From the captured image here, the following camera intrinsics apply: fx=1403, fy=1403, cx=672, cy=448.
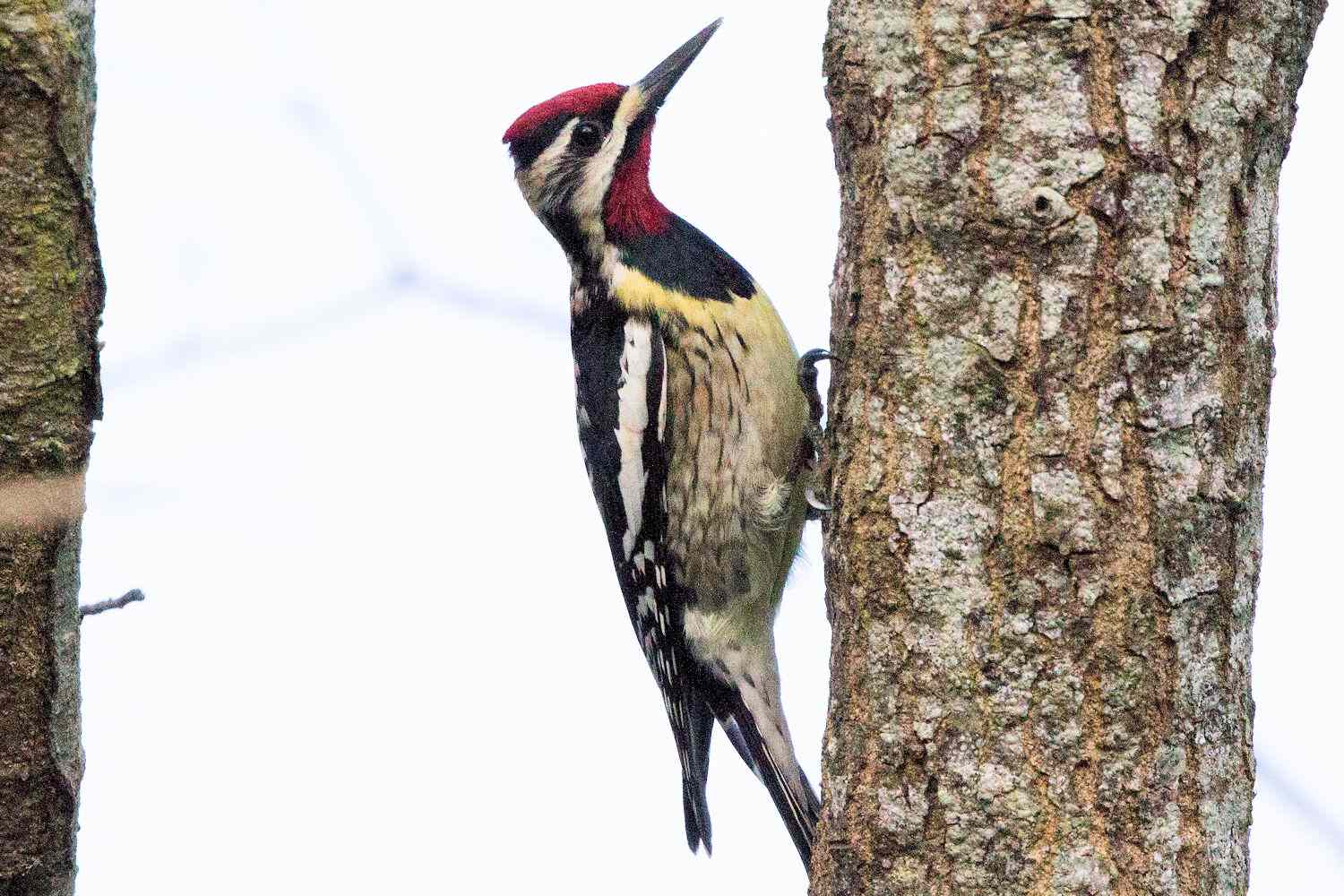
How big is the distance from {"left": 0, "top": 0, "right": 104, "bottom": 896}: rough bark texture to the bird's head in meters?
1.79

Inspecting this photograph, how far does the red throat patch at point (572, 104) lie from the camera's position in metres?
3.68

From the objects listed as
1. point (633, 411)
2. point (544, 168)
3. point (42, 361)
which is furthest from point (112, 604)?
point (544, 168)

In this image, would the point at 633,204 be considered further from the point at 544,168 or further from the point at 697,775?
the point at 697,775

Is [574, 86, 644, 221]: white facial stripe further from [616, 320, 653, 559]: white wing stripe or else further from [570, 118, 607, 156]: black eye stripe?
[616, 320, 653, 559]: white wing stripe

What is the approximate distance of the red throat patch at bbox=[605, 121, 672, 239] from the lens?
139 inches

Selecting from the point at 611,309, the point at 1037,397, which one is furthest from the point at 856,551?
the point at 611,309

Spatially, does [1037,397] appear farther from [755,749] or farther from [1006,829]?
[755,749]

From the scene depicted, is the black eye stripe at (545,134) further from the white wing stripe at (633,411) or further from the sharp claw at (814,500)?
the sharp claw at (814,500)

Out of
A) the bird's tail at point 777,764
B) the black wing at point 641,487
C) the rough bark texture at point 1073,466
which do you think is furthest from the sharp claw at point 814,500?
the rough bark texture at point 1073,466

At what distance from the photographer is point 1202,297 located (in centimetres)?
190

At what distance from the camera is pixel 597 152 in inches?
145

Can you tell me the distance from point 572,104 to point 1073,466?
85.6 inches

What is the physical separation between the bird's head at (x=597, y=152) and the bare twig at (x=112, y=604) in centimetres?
162

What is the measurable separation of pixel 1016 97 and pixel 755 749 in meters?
1.91
